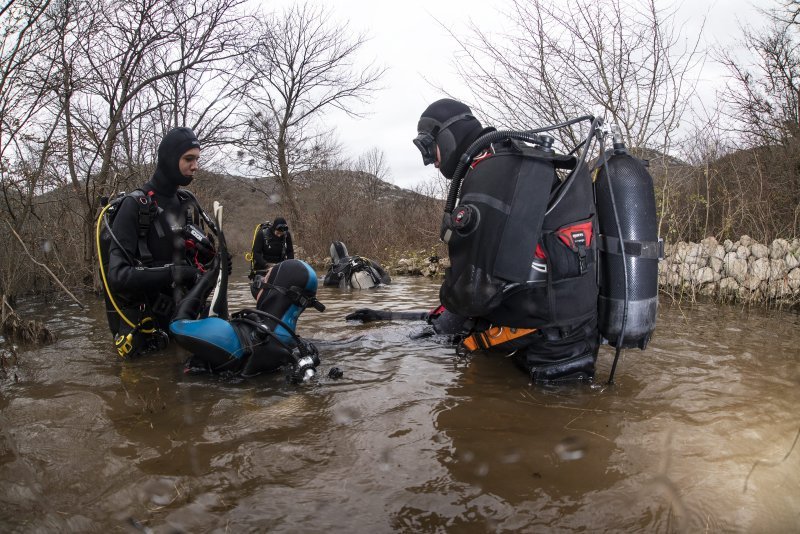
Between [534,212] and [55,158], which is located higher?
[55,158]

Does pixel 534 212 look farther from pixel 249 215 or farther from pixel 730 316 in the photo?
pixel 249 215

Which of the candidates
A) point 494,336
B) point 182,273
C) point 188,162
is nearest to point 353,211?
point 188,162

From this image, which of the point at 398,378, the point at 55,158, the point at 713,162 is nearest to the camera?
the point at 398,378

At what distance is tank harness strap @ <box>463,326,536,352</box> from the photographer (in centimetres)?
306

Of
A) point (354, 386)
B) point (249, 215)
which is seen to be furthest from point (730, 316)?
point (249, 215)

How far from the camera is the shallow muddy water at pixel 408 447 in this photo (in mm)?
1752

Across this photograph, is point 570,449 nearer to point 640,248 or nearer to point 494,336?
point 494,336

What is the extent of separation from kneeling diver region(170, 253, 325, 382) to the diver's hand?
1579 mm

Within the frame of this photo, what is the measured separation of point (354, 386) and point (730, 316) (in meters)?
4.39

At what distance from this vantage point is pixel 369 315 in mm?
5230

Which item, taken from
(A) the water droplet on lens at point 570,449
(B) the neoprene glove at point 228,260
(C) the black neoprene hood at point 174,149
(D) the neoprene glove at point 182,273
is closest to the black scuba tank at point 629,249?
(A) the water droplet on lens at point 570,449

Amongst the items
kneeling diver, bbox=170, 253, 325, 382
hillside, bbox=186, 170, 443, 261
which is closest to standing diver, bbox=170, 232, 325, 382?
kneeling diver, bbox=170, 253, 325, 382

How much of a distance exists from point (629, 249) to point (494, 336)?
963mm

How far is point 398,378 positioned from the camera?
3301 millimetres
